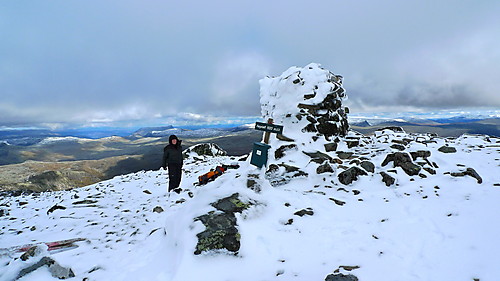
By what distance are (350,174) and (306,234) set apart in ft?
20.2

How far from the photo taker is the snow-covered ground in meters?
4.97

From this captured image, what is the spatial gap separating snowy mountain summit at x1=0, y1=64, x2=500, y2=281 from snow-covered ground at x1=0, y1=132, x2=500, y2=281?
0.03 meters

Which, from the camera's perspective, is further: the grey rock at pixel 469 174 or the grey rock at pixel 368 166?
the grey rock at pixel 368 166

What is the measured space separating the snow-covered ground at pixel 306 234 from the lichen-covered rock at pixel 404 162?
20.0 inches

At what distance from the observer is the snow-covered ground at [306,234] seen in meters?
4.97

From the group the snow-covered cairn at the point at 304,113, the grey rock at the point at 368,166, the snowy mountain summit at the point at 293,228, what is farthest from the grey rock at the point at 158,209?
the grey rock at the point at 368,166

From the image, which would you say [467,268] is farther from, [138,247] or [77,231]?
[77,231]

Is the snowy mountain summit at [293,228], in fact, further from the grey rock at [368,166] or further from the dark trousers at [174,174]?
the dark trousers at [174,174]

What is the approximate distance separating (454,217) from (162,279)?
343 inches

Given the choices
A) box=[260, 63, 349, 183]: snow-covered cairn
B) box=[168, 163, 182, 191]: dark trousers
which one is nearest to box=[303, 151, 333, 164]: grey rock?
box=[260, 63, 349, 183]: snow-covered cairn

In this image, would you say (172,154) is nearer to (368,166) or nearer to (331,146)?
(368,166)

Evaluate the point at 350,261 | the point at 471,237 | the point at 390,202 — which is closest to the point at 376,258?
the point at 350,261

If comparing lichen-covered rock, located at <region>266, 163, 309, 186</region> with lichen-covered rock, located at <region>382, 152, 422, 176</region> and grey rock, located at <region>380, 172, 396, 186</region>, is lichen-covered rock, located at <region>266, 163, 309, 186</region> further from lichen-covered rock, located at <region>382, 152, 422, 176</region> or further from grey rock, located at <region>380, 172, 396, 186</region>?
lichen-covered rock, located at <region>382, 152, 422, 176</region>

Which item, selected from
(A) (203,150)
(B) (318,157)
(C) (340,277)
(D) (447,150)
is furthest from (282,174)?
(A) (203,150)
